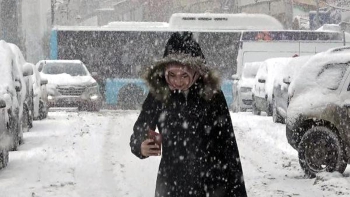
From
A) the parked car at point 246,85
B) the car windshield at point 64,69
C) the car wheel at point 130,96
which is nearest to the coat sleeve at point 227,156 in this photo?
the car windshield at point 64,69

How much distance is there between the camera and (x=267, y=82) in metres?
19.8

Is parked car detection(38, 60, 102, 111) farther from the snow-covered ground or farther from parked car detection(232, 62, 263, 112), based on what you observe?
the snow-covered ground

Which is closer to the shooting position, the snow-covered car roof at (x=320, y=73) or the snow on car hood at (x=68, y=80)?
the snow-covered car roof at (x=320, y=73)

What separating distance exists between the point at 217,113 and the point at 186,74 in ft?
0.87

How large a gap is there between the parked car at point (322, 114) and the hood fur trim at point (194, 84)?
18.9 ft

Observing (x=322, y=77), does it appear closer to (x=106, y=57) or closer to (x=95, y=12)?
(x=106, y=57)

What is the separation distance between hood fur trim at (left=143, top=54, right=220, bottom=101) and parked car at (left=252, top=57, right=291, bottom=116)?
48.2ft

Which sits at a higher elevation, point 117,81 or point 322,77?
point 322,77

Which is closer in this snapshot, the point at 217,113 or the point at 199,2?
the point at 217,113

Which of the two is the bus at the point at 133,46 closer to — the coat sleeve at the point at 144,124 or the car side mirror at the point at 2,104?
the car side mirror at the point at 2,104

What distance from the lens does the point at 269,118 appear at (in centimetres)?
1958

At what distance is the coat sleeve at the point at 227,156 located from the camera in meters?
3.64

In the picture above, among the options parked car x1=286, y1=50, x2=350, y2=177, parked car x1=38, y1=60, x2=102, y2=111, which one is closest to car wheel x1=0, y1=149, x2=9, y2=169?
parked car x1=286, y1=50, x2=350, y2=177

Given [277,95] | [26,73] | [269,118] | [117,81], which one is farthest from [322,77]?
[117,81]
